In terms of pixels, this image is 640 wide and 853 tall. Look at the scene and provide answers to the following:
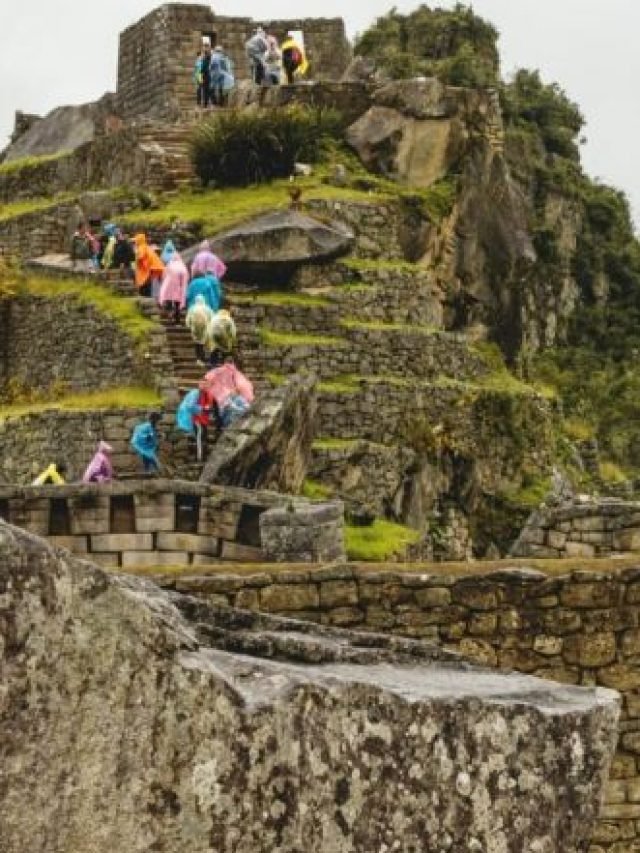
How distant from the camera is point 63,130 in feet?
159

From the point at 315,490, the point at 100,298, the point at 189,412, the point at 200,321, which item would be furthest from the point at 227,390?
the point at 100,298

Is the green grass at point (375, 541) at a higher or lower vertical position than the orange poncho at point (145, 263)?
lower

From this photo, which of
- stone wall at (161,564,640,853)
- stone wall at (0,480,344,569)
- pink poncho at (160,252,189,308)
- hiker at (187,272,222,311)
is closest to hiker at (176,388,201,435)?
hiker at (187,272,222,311)

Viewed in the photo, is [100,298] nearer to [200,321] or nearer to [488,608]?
[200,321]

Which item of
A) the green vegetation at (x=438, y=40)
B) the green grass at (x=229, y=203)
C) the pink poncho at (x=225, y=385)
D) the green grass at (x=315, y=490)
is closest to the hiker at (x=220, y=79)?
the green grass at (x=229, y=203)

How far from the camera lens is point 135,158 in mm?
37812

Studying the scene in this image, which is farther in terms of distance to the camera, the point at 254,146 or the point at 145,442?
the point at 254,146

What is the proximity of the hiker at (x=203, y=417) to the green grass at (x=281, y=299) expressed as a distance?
541cm

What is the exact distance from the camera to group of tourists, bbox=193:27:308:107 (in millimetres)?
39469

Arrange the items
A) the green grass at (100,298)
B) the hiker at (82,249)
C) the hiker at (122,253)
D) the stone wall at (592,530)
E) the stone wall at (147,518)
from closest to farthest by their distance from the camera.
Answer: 1. the stone wall at (592,530)
2. the stone wall at (147,518)
3. the green grass at (100,298)
4. the hiker at (122,253)
5. the hiker at (82,249)

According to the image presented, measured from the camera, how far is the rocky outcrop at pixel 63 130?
153ft

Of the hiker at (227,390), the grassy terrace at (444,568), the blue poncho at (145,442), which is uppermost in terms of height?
the hiker at (227,390)

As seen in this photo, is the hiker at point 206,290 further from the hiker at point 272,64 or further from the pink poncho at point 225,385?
the hiker at point 272,64

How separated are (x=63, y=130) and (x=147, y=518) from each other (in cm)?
3482
